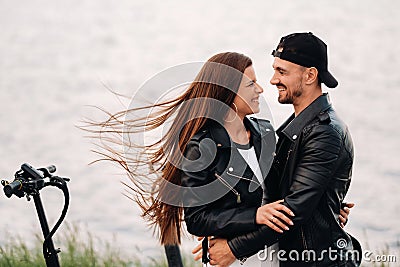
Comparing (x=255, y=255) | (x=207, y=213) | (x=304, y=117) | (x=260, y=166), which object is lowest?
(x=255, y=255)

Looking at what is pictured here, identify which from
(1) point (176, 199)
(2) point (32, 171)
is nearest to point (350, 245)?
(1) point (176, 199)

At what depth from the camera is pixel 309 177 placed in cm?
270

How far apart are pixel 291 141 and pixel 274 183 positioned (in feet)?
0.61

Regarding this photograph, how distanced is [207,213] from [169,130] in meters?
0.38

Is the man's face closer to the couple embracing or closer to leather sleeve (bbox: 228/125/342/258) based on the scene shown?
the couple embracing

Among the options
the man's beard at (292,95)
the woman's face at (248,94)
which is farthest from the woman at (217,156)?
the man's beard at (292,95)

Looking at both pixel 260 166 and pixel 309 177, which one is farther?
pixel 260 166

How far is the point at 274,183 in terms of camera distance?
9.50 ft

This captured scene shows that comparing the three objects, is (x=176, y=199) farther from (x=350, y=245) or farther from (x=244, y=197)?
(x=350, y=245)

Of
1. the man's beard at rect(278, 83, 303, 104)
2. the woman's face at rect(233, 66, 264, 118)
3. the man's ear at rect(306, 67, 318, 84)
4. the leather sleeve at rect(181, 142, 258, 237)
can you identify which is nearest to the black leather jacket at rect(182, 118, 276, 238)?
the leather sleeve at rect(181, 142, 258, 237)

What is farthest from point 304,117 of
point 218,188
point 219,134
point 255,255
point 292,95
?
point 255,255

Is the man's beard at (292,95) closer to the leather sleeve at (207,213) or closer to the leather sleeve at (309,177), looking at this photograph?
the leather sleeve at (309,177)

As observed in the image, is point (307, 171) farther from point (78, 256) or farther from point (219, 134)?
point (78, 256)

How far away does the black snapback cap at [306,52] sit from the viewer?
2.83 meters
